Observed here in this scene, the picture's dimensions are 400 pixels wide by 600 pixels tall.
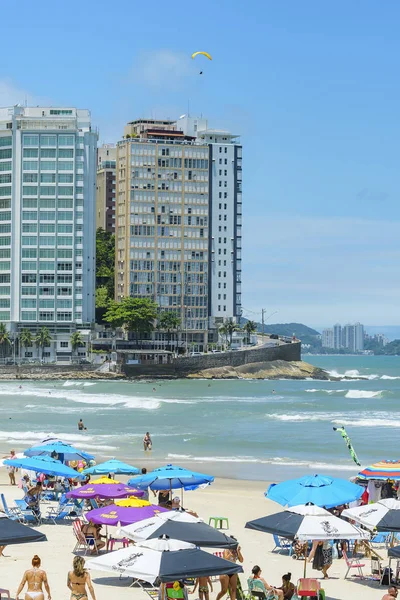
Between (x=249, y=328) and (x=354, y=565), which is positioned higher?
(x=249, y=328)

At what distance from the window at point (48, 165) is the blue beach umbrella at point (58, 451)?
350 feet

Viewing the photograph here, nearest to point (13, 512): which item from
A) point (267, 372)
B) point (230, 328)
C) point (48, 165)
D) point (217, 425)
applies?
point (217, 425)

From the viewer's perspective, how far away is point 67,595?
1744 cm

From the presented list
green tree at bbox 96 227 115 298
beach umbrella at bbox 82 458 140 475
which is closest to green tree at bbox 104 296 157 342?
green tree at bbox 96 227 115 298

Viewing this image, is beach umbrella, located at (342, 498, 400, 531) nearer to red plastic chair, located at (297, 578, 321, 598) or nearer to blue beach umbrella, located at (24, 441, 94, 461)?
red plastic chair, located at (297, 578, 321, 598)

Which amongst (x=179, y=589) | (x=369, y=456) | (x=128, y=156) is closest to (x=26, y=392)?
(x=128, y=156)

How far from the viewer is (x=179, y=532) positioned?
55.7 feet

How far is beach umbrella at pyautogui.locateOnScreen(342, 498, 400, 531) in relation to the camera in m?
19.0

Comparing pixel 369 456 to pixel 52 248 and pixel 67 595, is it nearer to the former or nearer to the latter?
pixel 67 595

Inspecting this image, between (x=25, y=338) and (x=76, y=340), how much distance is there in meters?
6.36

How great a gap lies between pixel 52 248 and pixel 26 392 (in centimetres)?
3775

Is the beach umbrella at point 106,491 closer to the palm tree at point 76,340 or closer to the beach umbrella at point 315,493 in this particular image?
the beach umbrella at point 315,493

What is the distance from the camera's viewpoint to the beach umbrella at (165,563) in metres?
14.6

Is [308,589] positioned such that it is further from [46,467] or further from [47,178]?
[47,178]
